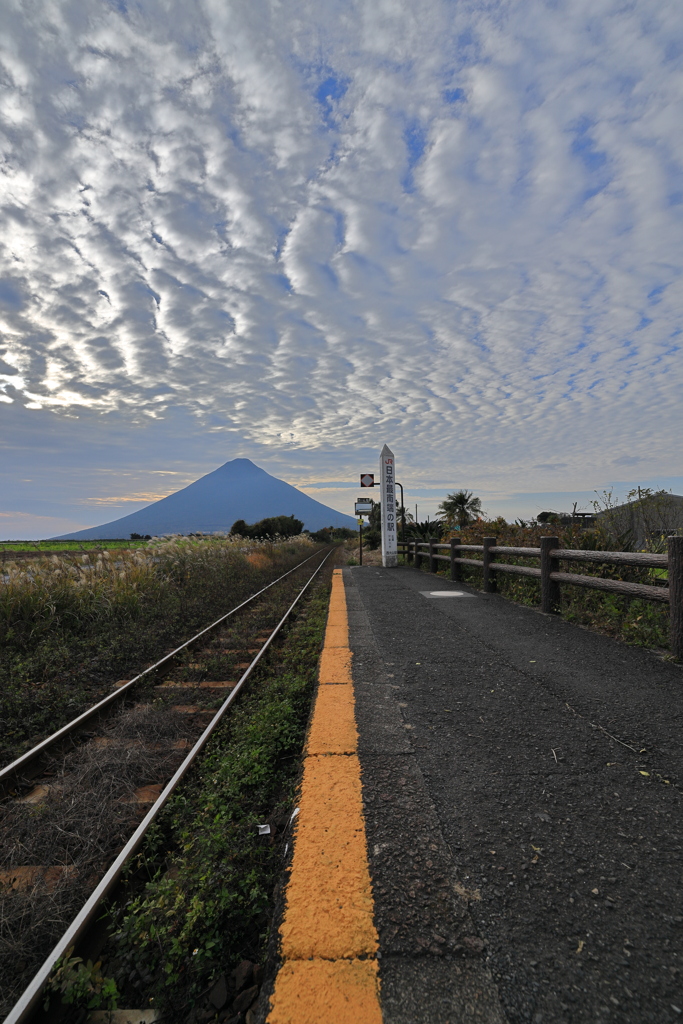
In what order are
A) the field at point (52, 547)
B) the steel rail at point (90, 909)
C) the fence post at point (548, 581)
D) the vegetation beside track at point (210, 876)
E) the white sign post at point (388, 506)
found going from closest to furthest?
the steel rail at point (90, 909), the vegetation beside track at point (210, 876), the fence post at point (548, 581), the field at point (52, 547), the white sign post at point (388, 506)

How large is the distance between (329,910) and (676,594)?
3.78 meters

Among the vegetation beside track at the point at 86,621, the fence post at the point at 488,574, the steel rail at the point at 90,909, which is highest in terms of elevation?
the fence post at the point at 488,574

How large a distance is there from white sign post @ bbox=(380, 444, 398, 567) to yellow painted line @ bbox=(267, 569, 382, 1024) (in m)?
13.3

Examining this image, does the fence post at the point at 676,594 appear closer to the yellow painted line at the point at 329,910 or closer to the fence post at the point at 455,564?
the yellow painted line at the point at 329,910

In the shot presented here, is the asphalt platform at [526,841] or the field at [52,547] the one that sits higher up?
the field at [52,547]

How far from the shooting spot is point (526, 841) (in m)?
1.66

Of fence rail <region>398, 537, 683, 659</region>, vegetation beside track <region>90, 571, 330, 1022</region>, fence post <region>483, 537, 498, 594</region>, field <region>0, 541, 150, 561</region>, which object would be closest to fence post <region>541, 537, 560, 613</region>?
fence rail <region>398, 537, 683, 659</region>

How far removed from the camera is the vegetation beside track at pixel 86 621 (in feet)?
13.2

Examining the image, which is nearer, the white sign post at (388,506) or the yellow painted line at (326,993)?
the yellow painted line at (326,993)

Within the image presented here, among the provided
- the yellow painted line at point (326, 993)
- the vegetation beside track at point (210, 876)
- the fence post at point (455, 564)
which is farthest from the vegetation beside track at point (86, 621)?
the fence post at point (455, 564)

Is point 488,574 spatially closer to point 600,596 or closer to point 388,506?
point 600,596

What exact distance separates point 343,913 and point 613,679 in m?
2.81

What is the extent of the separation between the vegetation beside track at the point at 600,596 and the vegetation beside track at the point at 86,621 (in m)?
5.14

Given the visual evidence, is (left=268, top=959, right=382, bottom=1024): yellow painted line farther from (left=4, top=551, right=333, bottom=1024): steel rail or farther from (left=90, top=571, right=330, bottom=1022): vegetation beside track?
(left=4, top=551, right=333, bottom=1024): steel rail
